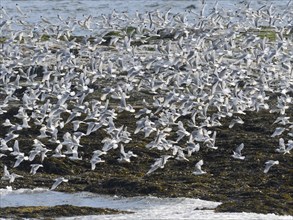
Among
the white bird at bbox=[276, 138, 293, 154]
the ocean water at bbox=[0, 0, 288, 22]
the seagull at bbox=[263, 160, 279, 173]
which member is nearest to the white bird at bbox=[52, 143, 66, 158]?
the seagull at bbox=[263, 160, 279, 173]

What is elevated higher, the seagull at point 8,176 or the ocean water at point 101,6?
the ocean water at point 101,6

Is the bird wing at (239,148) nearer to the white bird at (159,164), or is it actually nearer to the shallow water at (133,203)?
the white bird at (159,164)

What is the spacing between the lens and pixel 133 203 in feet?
65.4

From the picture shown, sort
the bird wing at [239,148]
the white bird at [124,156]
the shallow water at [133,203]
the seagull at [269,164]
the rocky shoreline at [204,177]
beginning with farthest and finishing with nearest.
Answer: the bird wing at [239,148] → the white bird at [124,156] → the seagull at [269,164] → the rocky shoreline at [204,177] → the shallow water at [133,203]

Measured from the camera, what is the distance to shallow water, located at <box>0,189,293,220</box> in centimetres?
1855

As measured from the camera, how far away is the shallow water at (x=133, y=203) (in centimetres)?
1855

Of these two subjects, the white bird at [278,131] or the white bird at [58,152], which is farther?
the white bird at [278,131]

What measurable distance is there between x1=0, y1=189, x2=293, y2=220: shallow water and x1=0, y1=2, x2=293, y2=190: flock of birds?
685 mm

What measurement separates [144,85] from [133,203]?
10390 millimetres

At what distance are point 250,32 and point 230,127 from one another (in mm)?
13998

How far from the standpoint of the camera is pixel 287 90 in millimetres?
29359

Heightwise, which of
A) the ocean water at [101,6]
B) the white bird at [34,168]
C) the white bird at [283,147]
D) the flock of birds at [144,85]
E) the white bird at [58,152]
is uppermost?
the ocean water at [101,6]

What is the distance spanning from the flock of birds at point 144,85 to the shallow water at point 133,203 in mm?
685

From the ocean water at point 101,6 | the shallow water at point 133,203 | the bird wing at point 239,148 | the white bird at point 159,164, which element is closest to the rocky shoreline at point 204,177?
the white bird at point 159,164
